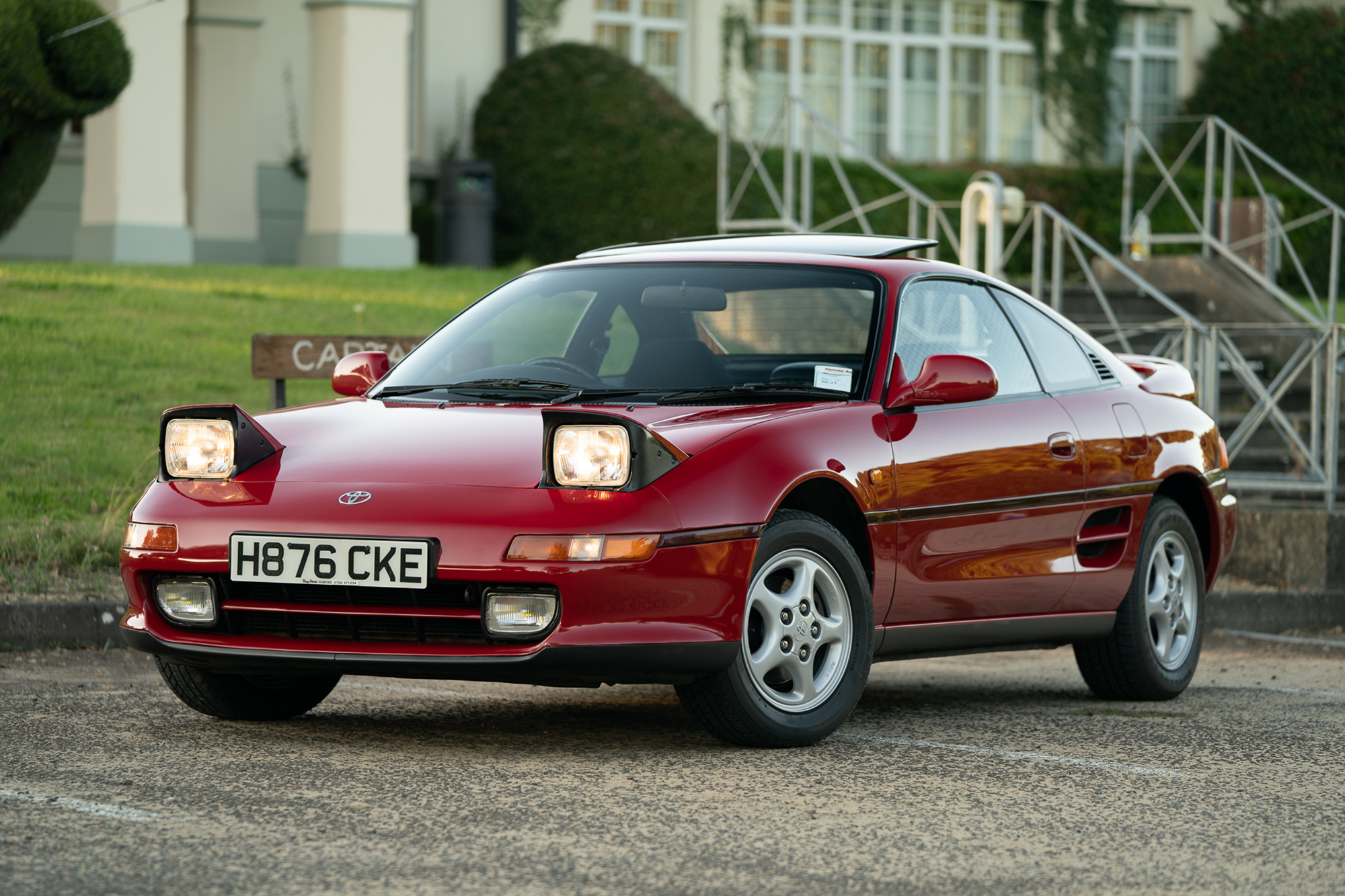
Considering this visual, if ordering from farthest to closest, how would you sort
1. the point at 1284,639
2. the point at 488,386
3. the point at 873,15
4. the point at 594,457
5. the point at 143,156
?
1. the point at 873,15
2. the point at 143,156
3. the point at 1284,639
4. the point at 488,386
5. the point at 594,457

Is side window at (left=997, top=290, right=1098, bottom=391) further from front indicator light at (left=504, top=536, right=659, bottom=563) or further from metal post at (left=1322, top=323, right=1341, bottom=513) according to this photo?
metal post at (left=1322, top=323, right=1341, bottom=513)

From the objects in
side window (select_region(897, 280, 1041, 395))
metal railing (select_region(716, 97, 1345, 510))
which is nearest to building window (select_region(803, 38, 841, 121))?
metal railing (select_region(716, 97, 1345, 510))

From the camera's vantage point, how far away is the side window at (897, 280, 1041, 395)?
652 cm

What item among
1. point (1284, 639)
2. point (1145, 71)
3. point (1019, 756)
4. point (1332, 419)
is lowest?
point (1284, 639)

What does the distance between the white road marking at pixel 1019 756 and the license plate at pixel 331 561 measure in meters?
1.50

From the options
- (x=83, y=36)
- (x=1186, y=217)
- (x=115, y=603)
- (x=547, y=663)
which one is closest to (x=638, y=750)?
(x=547, y=663)

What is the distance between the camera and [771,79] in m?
26.0

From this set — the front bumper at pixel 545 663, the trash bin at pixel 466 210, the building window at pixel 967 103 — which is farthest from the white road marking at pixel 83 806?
the building window at pixel 967 103

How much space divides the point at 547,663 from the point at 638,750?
0.57m

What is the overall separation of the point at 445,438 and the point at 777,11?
69.7 ft

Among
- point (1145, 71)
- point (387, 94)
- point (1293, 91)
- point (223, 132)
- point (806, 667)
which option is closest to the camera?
point (806, 667)

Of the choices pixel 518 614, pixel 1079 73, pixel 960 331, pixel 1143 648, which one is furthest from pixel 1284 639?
pixel 1079 73

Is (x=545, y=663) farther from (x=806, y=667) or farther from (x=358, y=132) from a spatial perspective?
(x=358, y=132)

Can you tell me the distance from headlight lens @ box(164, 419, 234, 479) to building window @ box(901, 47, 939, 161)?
22.3m
